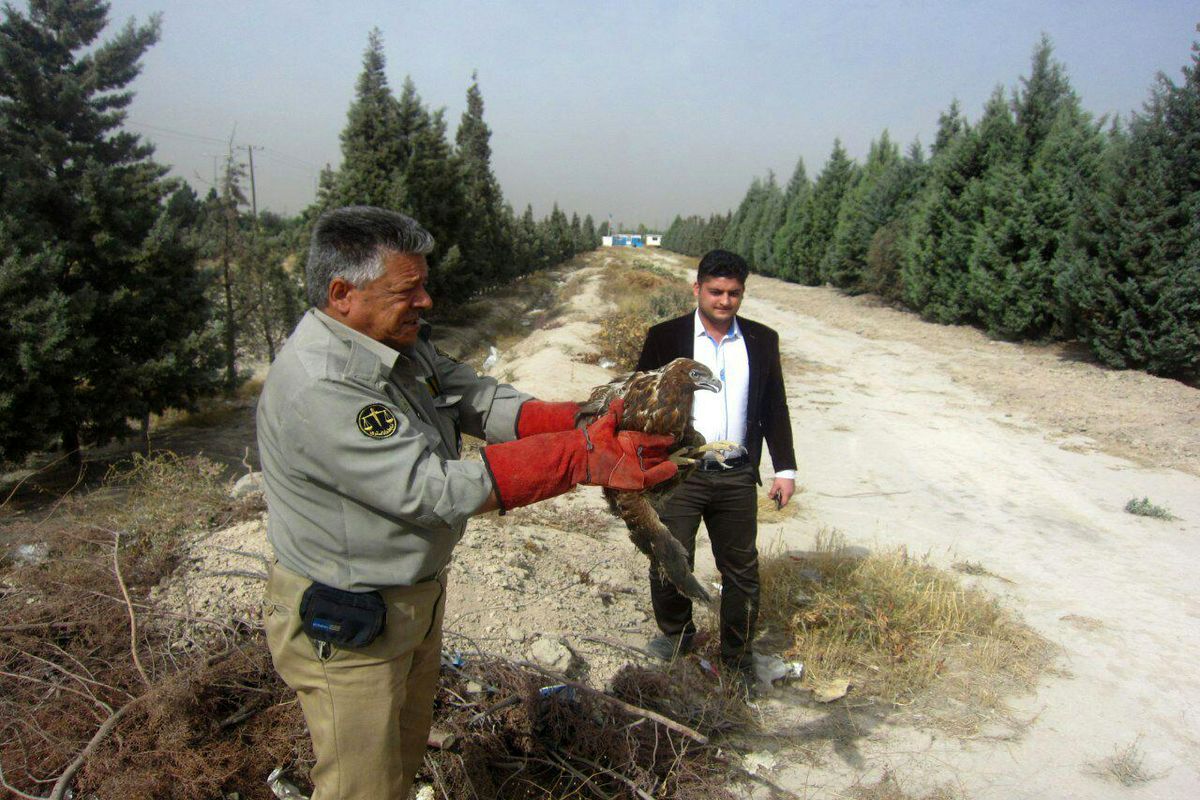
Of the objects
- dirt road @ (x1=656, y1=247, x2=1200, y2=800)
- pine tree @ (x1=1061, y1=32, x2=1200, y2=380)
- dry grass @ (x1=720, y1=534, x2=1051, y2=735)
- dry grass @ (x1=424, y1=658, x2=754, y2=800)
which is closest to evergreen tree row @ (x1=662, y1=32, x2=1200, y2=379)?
pine tree @ (x1=1061, y1=32, x2=1200, y2=380)

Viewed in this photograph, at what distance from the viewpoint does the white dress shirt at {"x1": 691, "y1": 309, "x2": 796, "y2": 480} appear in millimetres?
3479

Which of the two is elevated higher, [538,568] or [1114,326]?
[1114,326]

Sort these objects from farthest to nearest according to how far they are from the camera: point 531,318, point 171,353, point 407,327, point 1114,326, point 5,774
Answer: point 531,318 < point 1114,326 < point 171,353 < point 5,774 < point 407,327

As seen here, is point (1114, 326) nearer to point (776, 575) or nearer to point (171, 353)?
point (776, 575)

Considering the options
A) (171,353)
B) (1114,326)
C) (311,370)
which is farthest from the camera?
(1114,326)

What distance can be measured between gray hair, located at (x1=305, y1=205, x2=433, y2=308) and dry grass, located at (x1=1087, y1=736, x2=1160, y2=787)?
383 cm

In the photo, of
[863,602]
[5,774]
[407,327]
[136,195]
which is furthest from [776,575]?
[136,195]

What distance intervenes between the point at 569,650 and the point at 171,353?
11.4m

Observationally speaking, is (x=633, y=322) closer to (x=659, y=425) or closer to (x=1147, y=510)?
(x=1147, y=510)

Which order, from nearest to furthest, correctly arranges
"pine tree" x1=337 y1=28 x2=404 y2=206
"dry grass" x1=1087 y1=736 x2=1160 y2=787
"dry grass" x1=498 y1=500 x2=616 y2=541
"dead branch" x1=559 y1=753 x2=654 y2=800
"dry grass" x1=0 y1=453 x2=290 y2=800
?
1. "dry grass" x1=0 y1=453 x2=290 y2=800
2. "dead branch" x1=559 y1=753 x2=654 y2=800
3. "dry grass" x1=1087 y1=736 x2=1160 y2=787
4. "dry grass" x1=498 y1=500 x2=616 y2=541
5. "pine tree" x1=337 y1=28 x2=404 y2=206

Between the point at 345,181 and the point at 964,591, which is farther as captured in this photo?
the point at 345,181

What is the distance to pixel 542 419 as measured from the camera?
236cm

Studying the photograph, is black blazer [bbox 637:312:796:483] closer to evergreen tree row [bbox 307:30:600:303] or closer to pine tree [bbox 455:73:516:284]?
evergreen tree row [bbox 307:30:600:303]

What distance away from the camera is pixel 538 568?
15.9ft
